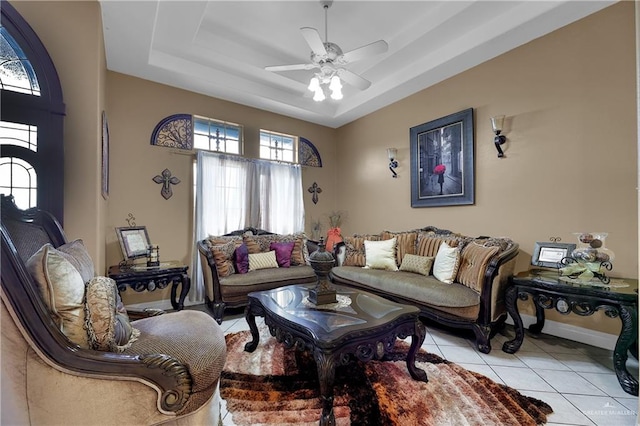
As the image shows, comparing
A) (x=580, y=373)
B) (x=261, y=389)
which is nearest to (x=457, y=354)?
(x=580, y=373)

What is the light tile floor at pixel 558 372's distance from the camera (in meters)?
1.58

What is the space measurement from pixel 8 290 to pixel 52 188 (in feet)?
5.60

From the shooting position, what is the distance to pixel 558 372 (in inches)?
79.1

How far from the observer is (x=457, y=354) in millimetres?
2273

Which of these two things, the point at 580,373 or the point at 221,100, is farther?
the point at 221,100

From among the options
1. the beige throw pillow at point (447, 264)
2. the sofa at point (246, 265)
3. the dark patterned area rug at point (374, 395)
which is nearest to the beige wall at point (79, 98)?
the sofa at point (246, 265)

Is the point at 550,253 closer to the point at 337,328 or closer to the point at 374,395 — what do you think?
the point at 374,395

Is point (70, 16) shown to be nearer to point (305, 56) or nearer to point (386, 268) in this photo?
A: point (305, 56)

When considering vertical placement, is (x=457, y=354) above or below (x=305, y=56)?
below

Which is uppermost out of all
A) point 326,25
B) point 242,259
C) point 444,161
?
point 326,25

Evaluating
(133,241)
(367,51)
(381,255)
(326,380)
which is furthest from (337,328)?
(133,241)

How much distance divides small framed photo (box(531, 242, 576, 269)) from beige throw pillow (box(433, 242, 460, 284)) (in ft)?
2.20

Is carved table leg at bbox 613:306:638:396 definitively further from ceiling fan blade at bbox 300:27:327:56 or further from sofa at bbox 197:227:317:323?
ceiling fan blade at bbox 300:27:327:56

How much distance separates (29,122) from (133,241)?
1.42 m
